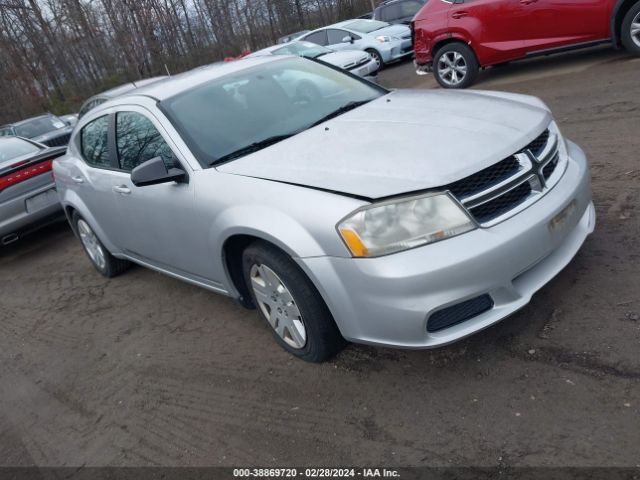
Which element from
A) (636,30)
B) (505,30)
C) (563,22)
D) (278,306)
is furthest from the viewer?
(505,30)

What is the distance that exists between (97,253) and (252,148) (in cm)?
285

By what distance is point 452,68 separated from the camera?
9.16m

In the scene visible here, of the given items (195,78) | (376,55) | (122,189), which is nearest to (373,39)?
(376,55)

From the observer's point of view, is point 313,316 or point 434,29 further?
point 434,29

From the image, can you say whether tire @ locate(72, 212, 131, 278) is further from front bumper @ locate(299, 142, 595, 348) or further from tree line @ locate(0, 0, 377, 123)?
tree line @ locate(0, 0, 377, 123)

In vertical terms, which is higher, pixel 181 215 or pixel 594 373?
pixel 181 215

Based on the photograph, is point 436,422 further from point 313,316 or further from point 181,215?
point 181,215

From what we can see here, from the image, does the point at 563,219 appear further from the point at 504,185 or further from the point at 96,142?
the point at 96,142

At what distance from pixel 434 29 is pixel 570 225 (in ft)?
22.7

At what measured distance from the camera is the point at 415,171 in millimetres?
2697

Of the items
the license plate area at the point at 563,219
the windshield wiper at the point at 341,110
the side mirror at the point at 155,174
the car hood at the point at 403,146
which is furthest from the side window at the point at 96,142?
the license plate area at the point at 563,219

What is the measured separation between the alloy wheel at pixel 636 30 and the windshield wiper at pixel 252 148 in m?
6.13

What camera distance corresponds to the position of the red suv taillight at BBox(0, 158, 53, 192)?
6.88m

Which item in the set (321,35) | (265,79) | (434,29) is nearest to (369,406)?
(265,79)
